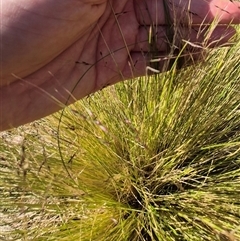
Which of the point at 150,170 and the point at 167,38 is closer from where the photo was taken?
the point at 167,38

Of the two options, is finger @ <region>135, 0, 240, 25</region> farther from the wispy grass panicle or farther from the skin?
the wispy grass panicle

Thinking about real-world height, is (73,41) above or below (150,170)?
above

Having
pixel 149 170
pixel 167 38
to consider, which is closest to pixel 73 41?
pixel 167 38

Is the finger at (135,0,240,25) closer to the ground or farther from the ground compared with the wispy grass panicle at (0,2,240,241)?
farther from the ground

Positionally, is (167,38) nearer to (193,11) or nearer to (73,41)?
(193,11)

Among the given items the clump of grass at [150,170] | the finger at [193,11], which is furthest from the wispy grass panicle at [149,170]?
the finger at [193,11]

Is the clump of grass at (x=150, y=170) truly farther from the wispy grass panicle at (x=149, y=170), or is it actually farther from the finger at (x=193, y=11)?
the finger at (x=193, y=11)

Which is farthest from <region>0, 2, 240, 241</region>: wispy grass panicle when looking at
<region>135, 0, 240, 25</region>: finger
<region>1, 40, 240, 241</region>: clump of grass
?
<region>135, 0, 240, 25</region>: finger
